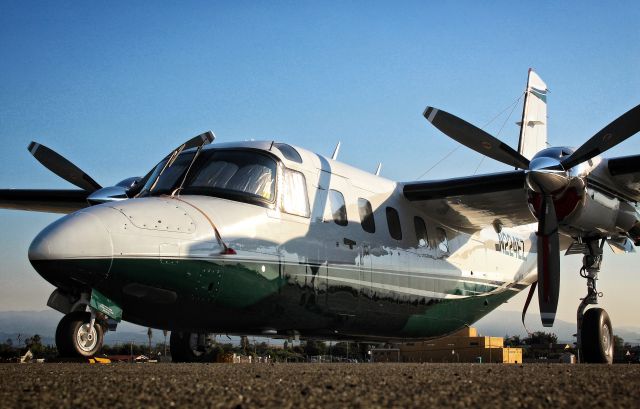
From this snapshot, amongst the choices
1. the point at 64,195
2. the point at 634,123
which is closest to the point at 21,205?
the point at 64,195

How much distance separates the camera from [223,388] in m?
4.73

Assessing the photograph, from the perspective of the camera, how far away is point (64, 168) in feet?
46.2

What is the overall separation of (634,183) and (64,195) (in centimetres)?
1193

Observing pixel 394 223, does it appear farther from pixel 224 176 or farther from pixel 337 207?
pixel 224 176

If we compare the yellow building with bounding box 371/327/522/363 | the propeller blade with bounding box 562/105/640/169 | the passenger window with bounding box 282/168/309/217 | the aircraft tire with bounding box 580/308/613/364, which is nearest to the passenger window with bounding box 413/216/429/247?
the propeller blade with bounding box 562/105/640/169

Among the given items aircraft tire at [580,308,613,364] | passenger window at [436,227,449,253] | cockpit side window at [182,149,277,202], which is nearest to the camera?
cockpit side window at [182,149,277,202]

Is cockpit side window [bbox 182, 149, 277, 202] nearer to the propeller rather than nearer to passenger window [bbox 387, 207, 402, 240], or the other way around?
passenger window [bbox 387, 207, 402, 240]

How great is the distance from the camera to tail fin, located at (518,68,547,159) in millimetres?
18716

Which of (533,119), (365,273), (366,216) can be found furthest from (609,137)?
(533,119)

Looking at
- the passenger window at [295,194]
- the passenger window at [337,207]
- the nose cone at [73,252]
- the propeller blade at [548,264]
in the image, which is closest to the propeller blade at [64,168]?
the passenger window at [295,194]

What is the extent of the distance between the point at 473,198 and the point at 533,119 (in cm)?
718

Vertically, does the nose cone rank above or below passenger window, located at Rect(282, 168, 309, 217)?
below

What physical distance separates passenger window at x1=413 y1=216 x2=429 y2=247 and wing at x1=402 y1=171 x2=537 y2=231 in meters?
0.30

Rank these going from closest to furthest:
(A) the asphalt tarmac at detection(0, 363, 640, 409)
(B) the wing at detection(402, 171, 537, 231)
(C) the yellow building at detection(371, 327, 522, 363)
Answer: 1. (A) the asphalt tarmac at detection(0, 363, 640, 409)
2. (B) the wing at detection(402, 171, 537, 231)
3. (C) the yellow building at detection(371, 327, 522, 363)
